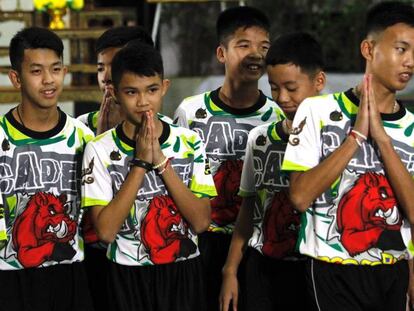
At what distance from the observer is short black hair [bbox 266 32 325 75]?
14.5ft

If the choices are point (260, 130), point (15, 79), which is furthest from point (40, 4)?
point (260, 130)

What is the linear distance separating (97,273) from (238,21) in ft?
5.04

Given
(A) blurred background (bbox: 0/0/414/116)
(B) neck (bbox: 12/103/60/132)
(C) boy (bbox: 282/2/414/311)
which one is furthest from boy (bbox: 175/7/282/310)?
(A) blurred background (bbox: 0/0/414/116)

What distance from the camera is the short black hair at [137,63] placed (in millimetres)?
4301

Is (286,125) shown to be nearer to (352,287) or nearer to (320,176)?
(320,176)

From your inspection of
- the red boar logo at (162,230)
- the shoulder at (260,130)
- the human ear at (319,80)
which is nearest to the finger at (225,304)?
the red boar logo at (162,230)

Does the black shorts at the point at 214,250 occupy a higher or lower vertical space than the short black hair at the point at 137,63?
lower

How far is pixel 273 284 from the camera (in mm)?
4566

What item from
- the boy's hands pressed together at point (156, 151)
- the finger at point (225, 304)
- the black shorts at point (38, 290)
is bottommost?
the finger at point (225, 304)

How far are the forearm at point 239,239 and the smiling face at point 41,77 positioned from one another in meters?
1.02

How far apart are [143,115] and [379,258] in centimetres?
115

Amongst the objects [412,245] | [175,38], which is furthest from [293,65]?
[175,38]

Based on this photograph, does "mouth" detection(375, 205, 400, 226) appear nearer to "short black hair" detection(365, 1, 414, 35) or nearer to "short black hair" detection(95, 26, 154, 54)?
"short black hair" detection(365, 1, 414, 35)

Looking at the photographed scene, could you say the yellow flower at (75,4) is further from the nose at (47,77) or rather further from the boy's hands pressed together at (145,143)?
the boy's hands pressed together at (145,143)
